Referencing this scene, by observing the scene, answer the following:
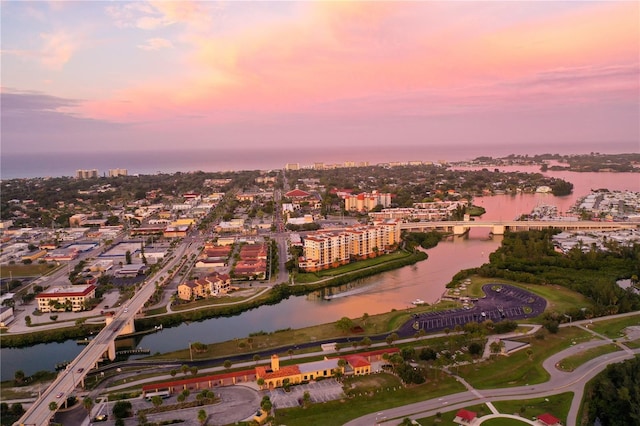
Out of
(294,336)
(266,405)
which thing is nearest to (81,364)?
(266,405)

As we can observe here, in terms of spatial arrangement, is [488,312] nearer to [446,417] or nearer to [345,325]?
[345,325]

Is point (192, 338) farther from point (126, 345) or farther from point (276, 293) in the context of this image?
point (276, 293)

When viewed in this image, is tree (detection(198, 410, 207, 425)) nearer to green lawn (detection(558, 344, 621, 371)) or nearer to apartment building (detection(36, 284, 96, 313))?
green lawn (detection(558, 344, 621, 371))

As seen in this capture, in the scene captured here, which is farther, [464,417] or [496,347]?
[496,347]

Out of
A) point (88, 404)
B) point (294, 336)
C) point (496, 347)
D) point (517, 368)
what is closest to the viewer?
point (88, 404)

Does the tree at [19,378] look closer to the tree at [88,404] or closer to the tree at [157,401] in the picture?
the tree at [88,404]

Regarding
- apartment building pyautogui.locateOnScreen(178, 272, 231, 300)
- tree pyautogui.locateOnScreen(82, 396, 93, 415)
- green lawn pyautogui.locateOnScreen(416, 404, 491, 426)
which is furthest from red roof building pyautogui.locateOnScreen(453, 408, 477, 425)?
apartment building pyautogui.locateOnScreen(178, 272, 231, 300)
